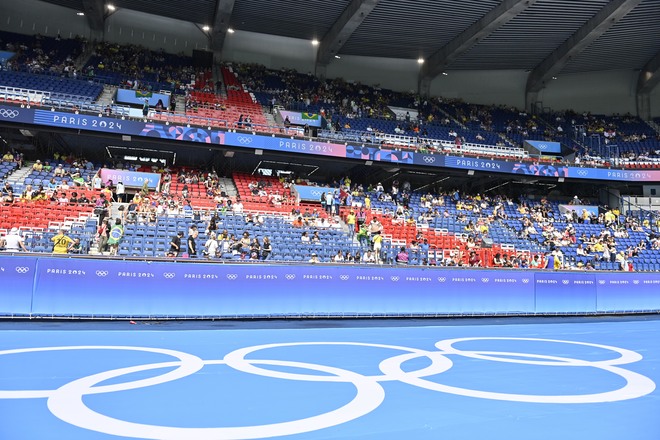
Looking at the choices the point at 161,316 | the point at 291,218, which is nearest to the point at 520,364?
the point at 161,316

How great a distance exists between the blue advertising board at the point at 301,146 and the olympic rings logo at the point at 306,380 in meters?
19.0

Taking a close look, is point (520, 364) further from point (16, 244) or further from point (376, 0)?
point (376, 0)

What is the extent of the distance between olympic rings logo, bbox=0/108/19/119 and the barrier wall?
15.6 meters

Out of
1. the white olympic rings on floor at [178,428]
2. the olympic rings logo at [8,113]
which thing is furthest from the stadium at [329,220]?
the olympic rings logo at [8,113]

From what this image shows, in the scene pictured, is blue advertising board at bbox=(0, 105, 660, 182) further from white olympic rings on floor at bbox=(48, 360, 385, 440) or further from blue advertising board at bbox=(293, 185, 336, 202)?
white olympic rings on floor at bbox=(48, 360, 385, 440)

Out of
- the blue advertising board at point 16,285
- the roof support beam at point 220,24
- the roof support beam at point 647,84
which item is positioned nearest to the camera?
the blue advertising board at point 16,285

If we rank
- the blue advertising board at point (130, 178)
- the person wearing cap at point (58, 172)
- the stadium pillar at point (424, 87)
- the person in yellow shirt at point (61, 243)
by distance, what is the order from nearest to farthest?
the person in yellow shirt at point (61, 243), the person wearing cap at point (58, 172), the blue advertising board at point (130, 178), the stadium pillar at point (424, 87)

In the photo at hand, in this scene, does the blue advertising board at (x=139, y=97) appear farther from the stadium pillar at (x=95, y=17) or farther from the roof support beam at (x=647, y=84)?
the roof support beam at (x=647, y=84)

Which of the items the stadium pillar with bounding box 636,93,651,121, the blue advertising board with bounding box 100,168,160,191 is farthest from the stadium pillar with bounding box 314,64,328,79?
the stadium pillar with bounding box 636,93,651,121

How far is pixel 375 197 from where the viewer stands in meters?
27.4

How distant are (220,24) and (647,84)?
36.0m

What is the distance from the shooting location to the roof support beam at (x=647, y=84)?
3838 cm

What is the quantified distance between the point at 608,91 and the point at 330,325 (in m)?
43.3

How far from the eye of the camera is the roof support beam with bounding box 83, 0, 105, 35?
3158 centimetres
